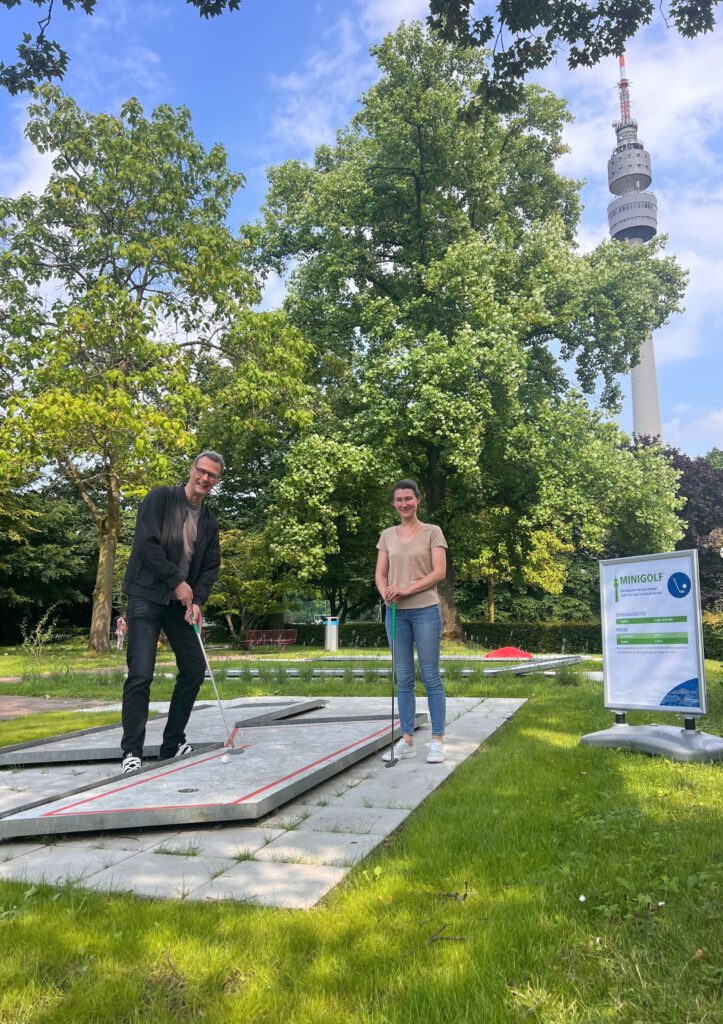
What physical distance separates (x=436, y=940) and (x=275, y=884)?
80 centimetres

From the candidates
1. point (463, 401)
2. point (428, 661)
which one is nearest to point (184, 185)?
point (463, 401)

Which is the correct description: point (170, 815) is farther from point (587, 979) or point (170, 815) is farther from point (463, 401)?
point (463, 401)

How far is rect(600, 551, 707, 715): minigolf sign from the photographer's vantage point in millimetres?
5246

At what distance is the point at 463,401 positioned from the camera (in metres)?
18.6

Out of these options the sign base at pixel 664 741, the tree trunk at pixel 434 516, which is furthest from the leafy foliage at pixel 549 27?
the tree trunk at pixel 434 516

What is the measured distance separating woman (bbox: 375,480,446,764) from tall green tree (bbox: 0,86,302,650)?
11.8 meters

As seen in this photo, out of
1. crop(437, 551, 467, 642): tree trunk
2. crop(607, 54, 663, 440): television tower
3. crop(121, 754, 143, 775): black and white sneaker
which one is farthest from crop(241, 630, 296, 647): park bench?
crop(607, 54, 663, 440): television tower

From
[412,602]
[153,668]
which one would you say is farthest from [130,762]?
[412,602]

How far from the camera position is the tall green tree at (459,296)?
1952 cm

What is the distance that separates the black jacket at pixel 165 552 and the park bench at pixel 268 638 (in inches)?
802

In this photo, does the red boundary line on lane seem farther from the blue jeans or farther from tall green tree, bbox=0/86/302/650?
tall green tree, bbox=0/86/302/650

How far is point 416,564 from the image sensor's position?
5.39 meters

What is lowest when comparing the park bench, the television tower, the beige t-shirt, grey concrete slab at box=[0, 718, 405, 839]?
the park bench

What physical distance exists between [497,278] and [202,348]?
896 cm
